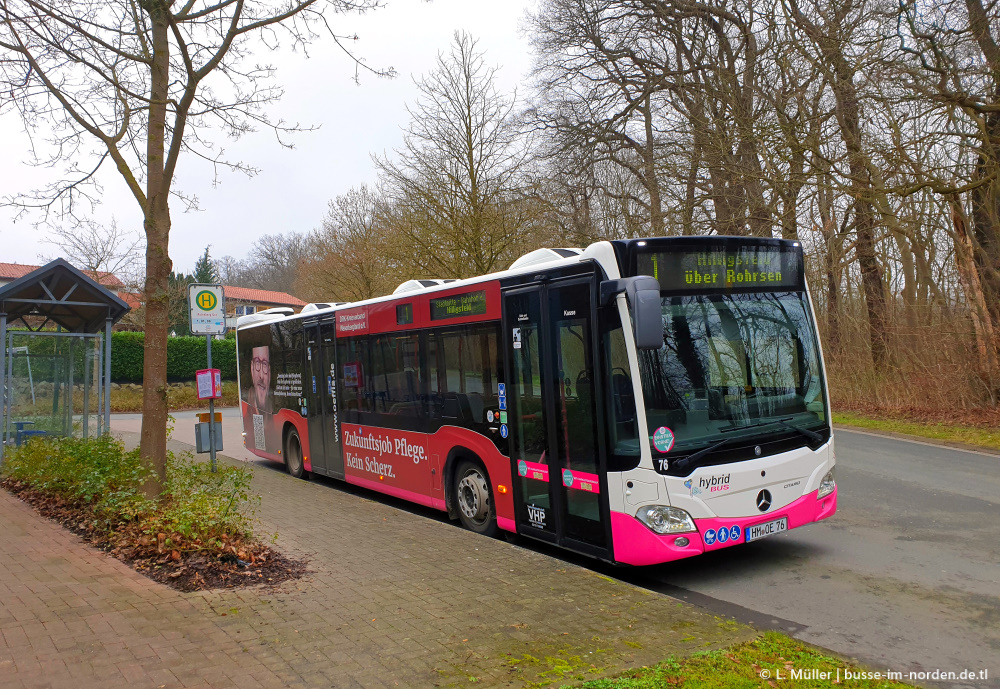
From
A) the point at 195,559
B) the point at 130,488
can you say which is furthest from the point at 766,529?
the point at 130,488

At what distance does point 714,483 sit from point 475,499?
2.98m

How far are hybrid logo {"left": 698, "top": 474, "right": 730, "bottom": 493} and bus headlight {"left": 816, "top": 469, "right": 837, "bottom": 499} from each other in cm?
126

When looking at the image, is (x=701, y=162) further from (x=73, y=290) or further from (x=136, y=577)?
(x=136, y=577)

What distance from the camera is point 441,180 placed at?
22141 millimetres

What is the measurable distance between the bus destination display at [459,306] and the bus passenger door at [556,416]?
56 centimetres

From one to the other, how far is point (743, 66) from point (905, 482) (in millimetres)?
14304

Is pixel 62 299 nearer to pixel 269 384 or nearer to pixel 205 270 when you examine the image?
pixel 269 384

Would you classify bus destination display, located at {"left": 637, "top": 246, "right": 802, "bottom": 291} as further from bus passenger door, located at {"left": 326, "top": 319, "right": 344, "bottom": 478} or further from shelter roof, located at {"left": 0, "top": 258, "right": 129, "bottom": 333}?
shelter roof, located at {"left": 0, "top": 258, "right": 129, "bottom": 333}

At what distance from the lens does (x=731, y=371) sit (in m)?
6.59

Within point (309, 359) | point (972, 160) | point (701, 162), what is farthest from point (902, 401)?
point (309, 359)

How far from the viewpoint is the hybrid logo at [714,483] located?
625 cm

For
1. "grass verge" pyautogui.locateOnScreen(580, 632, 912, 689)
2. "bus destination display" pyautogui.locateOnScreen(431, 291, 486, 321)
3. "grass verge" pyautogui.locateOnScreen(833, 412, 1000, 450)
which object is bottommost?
"grass verge" pyautogui.locateOnScreen(833, 412, 1000, 450)

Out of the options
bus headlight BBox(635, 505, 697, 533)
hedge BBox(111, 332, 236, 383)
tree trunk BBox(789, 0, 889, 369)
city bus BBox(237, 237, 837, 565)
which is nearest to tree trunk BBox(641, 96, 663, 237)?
tree trunk BBox(789, 0, 889, 369)

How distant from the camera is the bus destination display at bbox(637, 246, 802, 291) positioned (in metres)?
6.54
